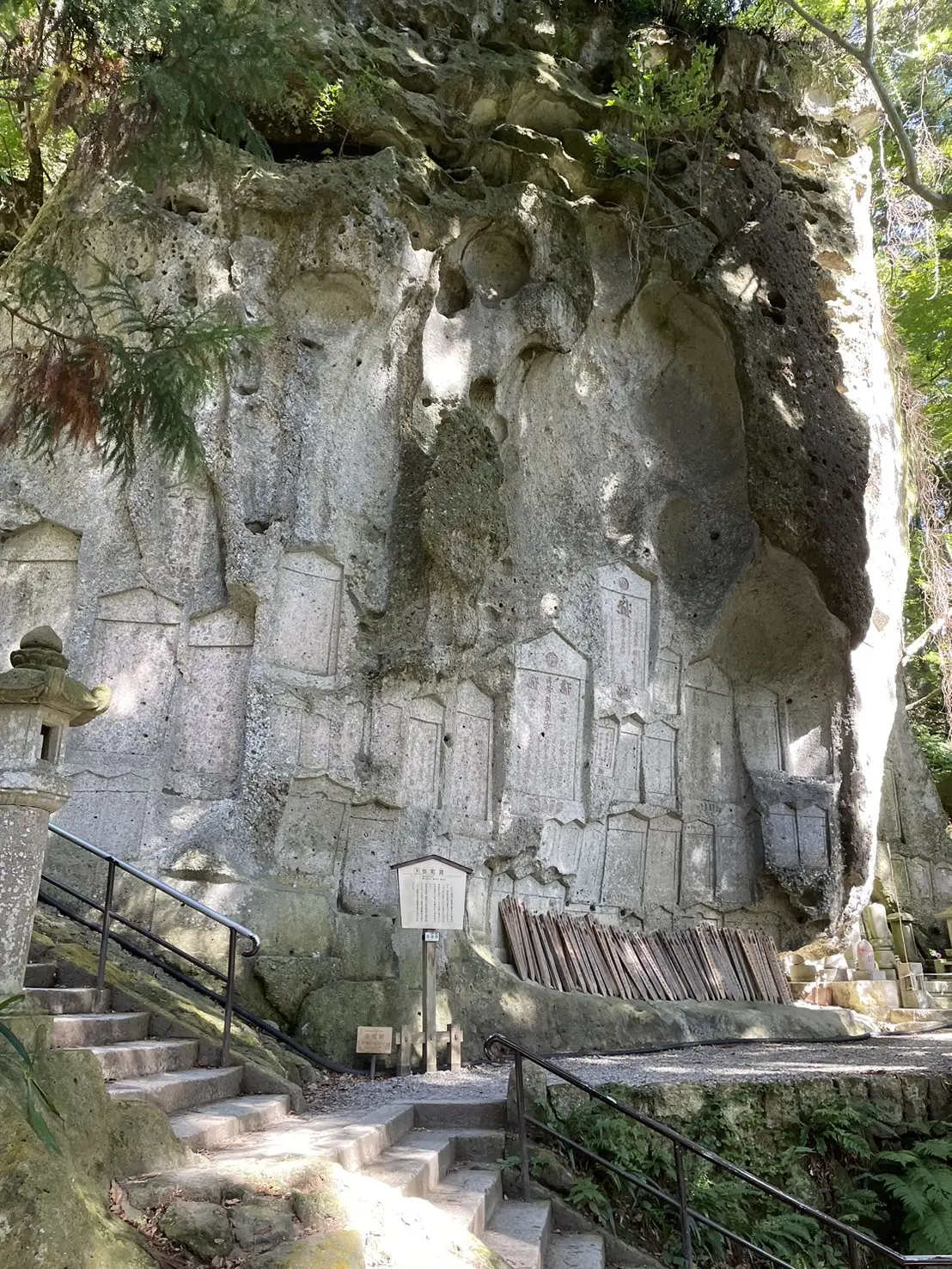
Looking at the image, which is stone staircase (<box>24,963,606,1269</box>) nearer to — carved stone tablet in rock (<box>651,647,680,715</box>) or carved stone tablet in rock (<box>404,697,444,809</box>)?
carved stone tablet in rock (<box>404,697,444,809</box>)

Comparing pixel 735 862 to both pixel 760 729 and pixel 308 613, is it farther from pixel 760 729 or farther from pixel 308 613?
pixel 308 613

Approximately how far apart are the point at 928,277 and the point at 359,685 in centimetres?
1282

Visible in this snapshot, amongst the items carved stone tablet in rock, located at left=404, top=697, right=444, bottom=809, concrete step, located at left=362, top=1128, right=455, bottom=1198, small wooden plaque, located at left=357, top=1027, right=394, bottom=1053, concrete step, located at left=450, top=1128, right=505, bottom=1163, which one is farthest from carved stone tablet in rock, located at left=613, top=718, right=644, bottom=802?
concrete step, located at left=362, top=1128, right=455, bottom=1198

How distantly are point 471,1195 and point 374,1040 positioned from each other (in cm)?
280

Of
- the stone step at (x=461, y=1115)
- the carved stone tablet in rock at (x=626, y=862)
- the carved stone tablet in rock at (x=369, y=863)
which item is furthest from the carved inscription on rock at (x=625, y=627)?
the stone step at (x=461, y=1115)

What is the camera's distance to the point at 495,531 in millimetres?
10125

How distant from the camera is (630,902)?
11.4 meters

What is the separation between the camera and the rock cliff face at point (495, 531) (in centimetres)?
930

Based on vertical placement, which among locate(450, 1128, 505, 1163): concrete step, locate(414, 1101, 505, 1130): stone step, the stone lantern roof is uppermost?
the stone lantern roof

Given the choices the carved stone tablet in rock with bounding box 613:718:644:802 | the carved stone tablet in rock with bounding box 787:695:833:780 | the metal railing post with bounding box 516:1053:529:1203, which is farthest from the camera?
the carved stone tablet in rock with bounding box 787:695:833:780

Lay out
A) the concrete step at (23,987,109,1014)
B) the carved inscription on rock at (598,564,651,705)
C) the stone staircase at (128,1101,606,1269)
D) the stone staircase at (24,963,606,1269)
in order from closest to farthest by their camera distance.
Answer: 1. the stone staircase at (128,1101,606,1269)
2. the stone staircase at (24,963,606,1269)
3. the concrete step at (23,987,109,1014)
4. the carved inscription on rock at (598,564,651,705)

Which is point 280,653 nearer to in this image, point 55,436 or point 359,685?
point 359,685

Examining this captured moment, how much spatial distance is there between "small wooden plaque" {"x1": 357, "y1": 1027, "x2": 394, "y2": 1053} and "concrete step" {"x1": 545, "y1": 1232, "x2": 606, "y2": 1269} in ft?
7.94

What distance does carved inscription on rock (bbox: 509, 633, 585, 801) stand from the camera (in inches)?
424
